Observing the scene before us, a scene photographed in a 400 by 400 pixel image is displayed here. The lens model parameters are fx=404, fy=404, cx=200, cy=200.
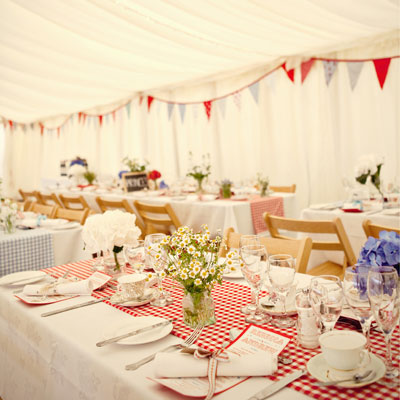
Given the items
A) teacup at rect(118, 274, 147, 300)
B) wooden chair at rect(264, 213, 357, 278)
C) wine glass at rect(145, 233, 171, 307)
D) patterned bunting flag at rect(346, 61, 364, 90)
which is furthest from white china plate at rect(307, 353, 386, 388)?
patterned bunting flag at rect(346, 61, 364, 90)

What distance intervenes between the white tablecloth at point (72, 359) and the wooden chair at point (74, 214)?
75.2 inches

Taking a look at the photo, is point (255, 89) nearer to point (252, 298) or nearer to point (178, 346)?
point (252, 298)

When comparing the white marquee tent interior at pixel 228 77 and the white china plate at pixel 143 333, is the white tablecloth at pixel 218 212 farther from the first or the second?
the white china plate at pixel 143 333

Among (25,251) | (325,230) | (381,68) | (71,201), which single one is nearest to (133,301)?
(325,230)

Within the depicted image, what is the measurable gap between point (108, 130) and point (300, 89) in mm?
5251

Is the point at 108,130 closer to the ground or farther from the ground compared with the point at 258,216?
farther from the ground

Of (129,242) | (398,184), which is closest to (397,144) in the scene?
(398,184)

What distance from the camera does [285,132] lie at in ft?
19.6

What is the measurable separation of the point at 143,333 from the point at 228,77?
5.92m

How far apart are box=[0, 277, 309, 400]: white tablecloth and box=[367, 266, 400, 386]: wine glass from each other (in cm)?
21

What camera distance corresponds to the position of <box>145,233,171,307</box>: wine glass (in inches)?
51.8

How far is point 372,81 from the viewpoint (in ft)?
16.3

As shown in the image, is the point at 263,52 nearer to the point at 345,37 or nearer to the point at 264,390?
the point at 345,37

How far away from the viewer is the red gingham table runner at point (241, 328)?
81cm
